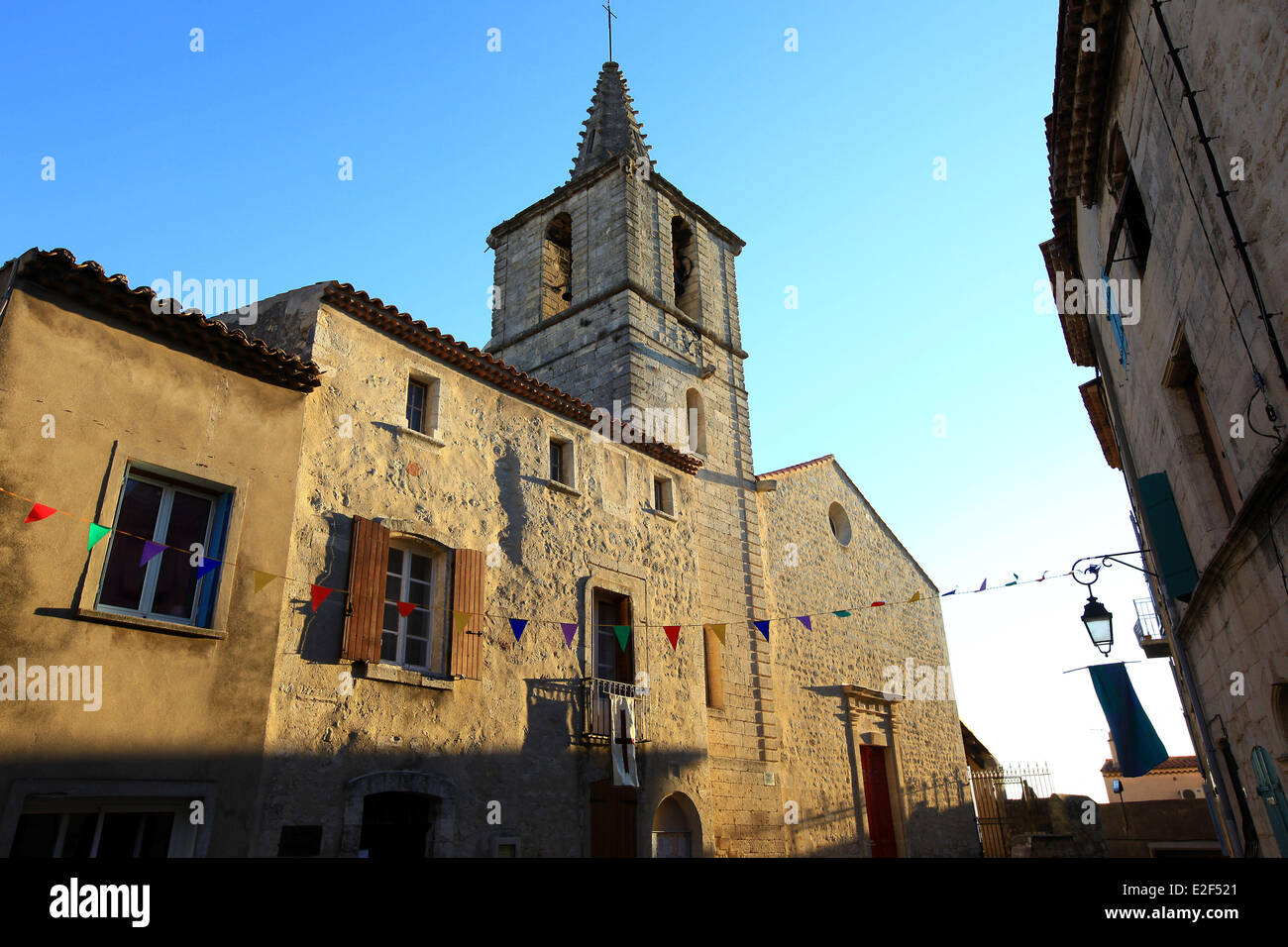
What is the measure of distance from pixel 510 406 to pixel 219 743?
573cm

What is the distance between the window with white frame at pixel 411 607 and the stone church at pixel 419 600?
0.04m

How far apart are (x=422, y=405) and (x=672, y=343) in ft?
25.3

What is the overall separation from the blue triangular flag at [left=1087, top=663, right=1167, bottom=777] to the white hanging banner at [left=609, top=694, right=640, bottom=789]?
18.6ft

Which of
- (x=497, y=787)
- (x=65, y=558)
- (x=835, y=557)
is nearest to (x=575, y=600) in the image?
(x=497, y=787)

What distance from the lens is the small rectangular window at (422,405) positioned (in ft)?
33.8

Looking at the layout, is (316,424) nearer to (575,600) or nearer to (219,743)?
(219,743)

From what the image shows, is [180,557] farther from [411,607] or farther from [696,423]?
[696,423]

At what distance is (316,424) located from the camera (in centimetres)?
893

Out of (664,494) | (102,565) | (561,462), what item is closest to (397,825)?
(102,565)

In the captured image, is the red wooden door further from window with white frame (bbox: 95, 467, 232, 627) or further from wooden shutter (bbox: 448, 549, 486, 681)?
window with white frame (bbox: 95, 467, 232, 627)

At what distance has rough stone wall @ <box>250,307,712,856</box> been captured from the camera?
317 inches

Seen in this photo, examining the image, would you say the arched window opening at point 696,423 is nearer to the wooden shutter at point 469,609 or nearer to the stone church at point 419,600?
the stone church at point 419,600
